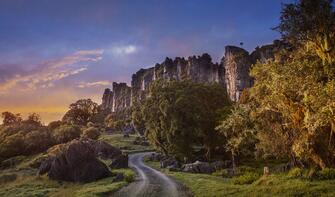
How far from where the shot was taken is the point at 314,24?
27.3m

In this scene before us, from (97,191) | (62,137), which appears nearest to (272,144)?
(97,191)

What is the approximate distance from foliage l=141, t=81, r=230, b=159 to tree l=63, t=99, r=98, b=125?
101 meters

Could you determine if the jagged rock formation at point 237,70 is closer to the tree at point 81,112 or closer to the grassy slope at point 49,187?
the tree at point 81,112

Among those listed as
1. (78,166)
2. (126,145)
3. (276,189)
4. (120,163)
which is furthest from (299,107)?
(126,145)

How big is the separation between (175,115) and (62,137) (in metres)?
49.0

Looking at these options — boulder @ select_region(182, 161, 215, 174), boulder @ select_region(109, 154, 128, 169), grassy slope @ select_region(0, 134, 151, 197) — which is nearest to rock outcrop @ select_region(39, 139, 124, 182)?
grassy slope @ select_region(0, 134, 151, 197)

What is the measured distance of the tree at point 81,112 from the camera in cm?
15225

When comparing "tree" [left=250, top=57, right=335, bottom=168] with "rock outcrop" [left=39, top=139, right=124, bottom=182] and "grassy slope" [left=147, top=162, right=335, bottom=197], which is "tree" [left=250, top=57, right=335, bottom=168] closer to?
"grassy slope" [left=147, top=162, right=335, bottom=197]

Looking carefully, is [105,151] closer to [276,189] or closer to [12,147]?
[12,147]

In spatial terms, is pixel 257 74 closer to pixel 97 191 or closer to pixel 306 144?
pixel 306 144

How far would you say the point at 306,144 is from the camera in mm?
26906

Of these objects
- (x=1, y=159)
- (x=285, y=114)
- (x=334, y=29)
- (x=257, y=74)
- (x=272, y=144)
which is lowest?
(x=1, y=159)

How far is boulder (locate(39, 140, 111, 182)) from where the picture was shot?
39.7 metres

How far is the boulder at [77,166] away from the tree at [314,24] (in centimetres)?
2763
